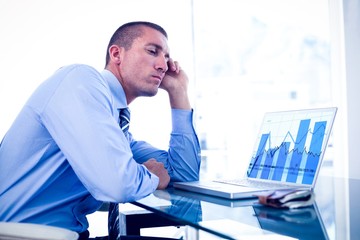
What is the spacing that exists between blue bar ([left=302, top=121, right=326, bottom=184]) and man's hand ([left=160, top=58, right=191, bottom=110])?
0.61 meters

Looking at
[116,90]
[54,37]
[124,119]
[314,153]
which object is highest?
[54,37]

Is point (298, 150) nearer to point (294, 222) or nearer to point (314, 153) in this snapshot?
point (314, 153)

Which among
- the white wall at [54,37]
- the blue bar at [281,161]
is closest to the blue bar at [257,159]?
the blue bar at [281,161]

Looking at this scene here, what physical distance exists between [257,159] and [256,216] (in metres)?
0.57

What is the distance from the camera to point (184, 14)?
3422 millimetres

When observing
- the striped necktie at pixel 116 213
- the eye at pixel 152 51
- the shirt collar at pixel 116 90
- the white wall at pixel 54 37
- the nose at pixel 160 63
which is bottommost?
the striped necktie at pixel 116 213

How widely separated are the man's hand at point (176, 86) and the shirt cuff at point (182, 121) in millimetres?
32

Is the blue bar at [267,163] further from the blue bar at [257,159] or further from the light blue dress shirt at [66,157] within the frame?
the light blue dress shirt at [66,157]

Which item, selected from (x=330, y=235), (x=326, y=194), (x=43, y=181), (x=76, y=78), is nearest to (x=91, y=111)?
(x=76, y=78)

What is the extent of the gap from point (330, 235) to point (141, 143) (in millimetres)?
1118

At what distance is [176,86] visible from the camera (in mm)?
1825

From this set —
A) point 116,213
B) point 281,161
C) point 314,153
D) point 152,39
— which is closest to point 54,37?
point 152,39

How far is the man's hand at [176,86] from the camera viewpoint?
179cm

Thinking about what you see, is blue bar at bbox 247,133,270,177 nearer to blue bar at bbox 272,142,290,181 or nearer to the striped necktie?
blue bar at bbox 272,142,290,181
